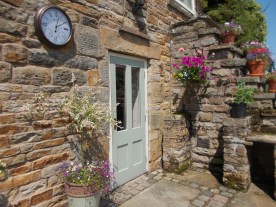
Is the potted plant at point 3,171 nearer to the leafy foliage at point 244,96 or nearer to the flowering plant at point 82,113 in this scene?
the flowering plant at point 82,113

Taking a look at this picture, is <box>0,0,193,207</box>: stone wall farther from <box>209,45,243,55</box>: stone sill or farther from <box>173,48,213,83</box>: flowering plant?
<box>209,45,243,55</box>: stone sill

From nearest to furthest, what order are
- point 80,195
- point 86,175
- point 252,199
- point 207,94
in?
point 80,195, point 86,175, point 252,199, point 207,94

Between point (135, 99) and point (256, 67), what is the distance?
2.47 m

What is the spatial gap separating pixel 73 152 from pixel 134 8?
8.72 feet

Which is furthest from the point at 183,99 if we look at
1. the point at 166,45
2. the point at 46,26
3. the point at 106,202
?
the point at 46,26

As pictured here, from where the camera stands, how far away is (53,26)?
113 inches

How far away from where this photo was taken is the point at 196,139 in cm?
507

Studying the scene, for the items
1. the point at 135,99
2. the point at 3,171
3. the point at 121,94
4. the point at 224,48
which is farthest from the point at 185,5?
the point at 3,171

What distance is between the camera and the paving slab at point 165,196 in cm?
356

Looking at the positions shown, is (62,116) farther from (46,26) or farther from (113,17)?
(113,17)

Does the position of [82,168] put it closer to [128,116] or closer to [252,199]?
[128,116]

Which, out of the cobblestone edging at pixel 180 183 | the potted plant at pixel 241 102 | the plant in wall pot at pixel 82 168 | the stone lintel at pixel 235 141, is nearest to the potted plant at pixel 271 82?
the potted plant at pixel 241 102

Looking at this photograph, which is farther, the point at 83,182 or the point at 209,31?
the point at 209,31

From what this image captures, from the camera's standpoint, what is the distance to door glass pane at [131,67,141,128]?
14.7 ft
